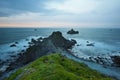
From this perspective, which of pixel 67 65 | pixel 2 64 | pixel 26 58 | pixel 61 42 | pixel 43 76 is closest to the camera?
pixel 43 76

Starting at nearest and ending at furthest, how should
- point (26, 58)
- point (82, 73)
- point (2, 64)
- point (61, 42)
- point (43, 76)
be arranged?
point (43, 76)
point (82, 73)
point (2, 64)
point (26, 58)
point (61, 42)

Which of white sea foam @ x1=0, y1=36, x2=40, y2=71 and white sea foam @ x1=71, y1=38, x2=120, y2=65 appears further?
white sea foam @ x1=71, y1=38, x2=120, y2=65

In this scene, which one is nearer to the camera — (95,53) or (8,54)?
(8,54)

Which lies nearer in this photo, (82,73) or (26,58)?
(82,73)

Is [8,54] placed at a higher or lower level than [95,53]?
higher

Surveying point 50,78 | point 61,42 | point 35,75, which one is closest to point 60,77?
point 50,78

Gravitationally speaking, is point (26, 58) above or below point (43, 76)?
below

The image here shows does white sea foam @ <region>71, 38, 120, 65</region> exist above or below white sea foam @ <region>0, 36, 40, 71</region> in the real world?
below

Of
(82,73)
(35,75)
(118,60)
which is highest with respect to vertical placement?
(35,75)

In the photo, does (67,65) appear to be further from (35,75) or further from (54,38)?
(54,38)

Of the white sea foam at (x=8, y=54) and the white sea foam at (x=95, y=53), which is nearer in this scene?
the white sea foam at (x=8, y=54)

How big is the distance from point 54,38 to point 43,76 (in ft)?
209

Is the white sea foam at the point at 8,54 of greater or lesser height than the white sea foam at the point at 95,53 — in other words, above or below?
above

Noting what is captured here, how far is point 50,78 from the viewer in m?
17.5
